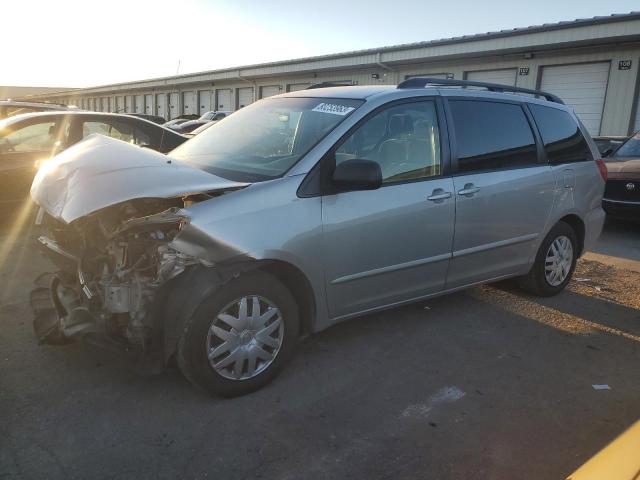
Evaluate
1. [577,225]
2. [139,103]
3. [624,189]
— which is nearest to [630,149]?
[624,189]

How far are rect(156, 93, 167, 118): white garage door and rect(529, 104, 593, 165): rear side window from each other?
133ft

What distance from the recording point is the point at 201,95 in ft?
115

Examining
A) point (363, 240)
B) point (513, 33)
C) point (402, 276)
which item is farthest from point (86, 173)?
point (513, 33)

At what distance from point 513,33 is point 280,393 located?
1596 cm

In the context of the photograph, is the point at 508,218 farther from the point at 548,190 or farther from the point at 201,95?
the point at 201,95

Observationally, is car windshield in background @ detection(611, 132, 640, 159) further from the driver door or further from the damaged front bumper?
the damaged front bumper

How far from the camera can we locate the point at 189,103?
37.3 meters

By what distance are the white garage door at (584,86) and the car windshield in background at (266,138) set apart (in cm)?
1433

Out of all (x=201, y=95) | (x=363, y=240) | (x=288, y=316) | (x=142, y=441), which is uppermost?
(x=201, y=95)

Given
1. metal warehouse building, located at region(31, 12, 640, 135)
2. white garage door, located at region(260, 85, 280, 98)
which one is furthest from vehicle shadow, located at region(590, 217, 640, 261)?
white garage door, located at region(260, 85, 280, 98)

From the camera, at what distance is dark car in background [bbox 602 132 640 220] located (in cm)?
778

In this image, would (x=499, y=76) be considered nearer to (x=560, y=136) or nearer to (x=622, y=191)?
(x=622, y=191)

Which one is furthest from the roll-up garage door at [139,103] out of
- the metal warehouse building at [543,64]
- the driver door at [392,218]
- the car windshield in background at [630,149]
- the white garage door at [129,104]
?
the driver door at [392,218]

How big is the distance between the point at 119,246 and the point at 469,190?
7.93 ft
